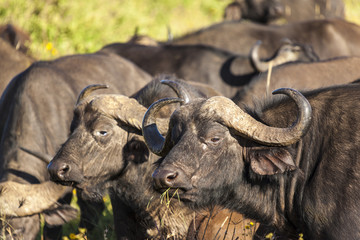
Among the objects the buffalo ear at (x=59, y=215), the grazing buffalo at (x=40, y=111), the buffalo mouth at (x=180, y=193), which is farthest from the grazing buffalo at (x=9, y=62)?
the buffalo mouth at (x=180, y=193)

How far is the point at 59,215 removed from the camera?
233 inches

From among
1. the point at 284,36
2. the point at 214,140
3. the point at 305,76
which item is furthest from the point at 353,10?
the point at 214,140

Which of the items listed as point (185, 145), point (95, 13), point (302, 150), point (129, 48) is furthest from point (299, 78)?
point (95, 13)

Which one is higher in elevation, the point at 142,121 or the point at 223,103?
the point at 223,103

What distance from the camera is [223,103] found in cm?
468

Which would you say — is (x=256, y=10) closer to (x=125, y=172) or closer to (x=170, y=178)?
(x=125, y=172)

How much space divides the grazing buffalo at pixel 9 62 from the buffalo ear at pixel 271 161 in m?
4.89

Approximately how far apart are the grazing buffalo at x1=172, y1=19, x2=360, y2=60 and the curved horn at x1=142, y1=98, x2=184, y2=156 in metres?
5.86

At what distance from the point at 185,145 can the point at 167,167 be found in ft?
0.90

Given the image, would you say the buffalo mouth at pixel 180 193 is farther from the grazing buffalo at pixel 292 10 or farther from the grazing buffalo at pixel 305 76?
the grazing buffalo at pixel 292 10

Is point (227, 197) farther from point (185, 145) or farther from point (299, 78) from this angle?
point (299, 78)

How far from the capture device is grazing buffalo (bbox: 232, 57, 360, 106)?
7.07m

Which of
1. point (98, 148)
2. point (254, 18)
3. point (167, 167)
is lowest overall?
point (254, 18)

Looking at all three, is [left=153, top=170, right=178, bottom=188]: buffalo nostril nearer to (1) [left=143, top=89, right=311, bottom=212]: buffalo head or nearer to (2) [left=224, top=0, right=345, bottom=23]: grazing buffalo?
(1) [left=143, top=89, right=311, bottom=212]: buffalo head
